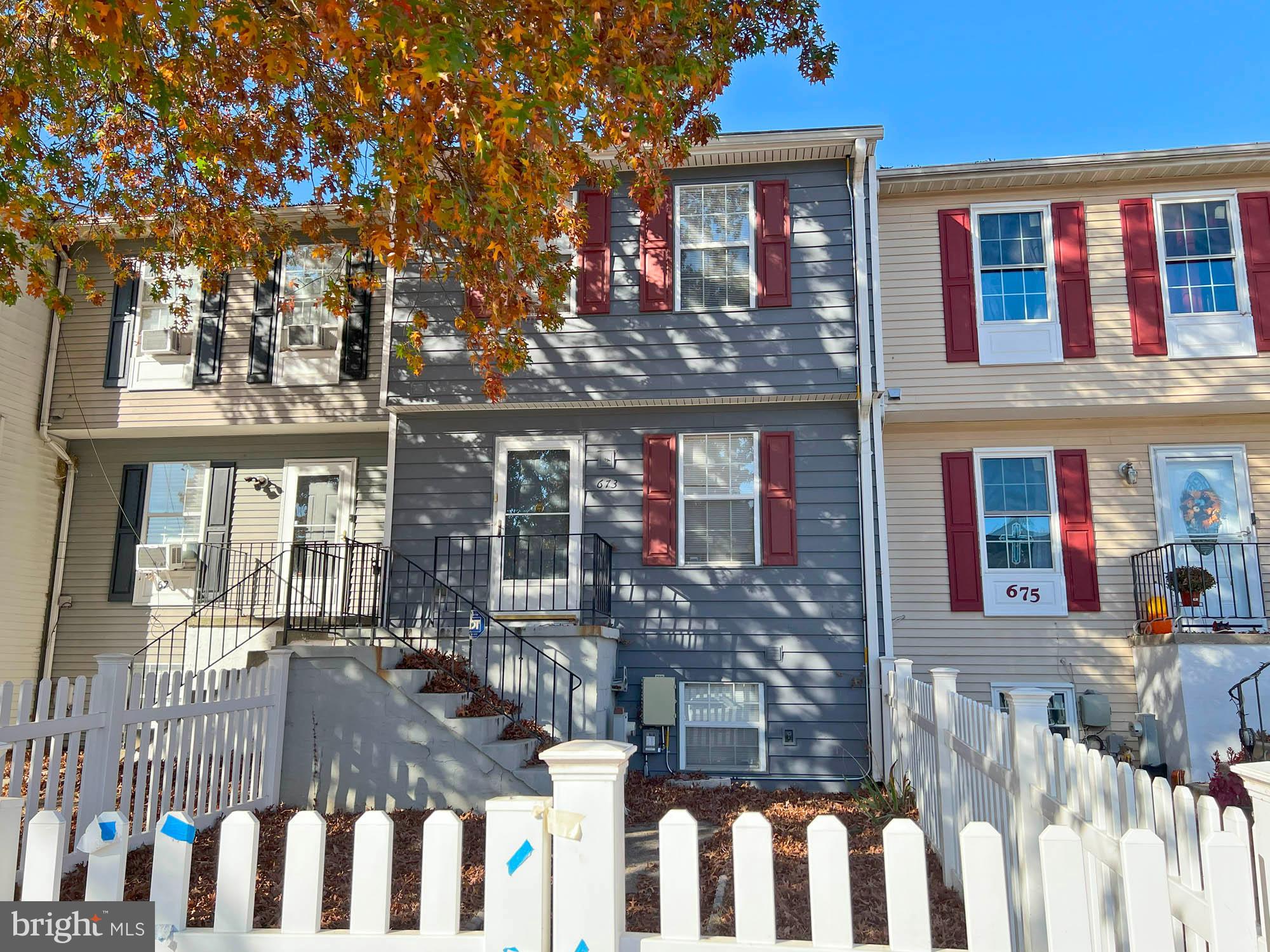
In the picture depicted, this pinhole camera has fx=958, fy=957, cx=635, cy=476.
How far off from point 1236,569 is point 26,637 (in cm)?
1579

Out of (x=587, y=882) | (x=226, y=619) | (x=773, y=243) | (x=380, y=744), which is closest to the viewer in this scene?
(x=587, y=882)

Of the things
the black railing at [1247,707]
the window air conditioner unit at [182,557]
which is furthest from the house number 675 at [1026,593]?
the window air conditioner unit at [182,557]

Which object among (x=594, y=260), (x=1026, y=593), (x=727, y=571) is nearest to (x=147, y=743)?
(x=727, y=571)

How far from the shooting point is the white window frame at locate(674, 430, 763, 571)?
11.0 meters

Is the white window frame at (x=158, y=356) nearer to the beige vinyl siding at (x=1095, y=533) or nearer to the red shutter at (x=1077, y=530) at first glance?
the beige vinyl siding at (x=1095, y=533)

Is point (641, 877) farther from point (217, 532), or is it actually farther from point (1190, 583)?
point (217, 532)

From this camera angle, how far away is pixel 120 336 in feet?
45.8

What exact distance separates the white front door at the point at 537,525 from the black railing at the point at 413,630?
584 millimetres

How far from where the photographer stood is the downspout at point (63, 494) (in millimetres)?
13672

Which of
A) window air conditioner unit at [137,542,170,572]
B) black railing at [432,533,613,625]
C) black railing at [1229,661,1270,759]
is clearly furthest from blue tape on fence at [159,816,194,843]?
window air conditioner unit at [137,542,170,572]

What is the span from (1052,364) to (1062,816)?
30.4 feet

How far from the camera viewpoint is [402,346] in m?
9.23

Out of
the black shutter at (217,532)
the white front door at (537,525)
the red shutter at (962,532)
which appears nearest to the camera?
the white front door at (537,525)

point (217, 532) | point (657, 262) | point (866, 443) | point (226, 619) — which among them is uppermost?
point (657, 262)
